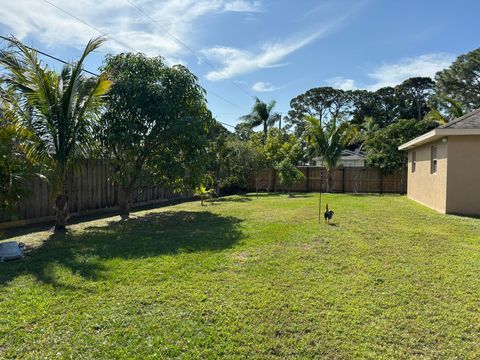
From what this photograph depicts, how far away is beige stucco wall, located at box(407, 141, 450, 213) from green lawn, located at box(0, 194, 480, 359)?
162 inches

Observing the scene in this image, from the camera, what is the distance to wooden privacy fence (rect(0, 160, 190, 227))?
7.73 m

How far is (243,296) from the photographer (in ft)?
11.8

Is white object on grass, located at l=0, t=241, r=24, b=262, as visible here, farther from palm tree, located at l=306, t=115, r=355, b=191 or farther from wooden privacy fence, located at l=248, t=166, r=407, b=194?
palm tree, located at l=306, t=115, r=355, b=191

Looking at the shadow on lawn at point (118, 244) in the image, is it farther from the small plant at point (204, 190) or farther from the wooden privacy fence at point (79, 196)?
the small plant at point (204, 190)

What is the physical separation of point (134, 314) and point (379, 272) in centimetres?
327

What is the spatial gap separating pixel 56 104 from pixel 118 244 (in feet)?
10.5

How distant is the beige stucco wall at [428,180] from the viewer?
10.1m

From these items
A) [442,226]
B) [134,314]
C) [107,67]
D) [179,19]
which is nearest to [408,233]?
[442,226]

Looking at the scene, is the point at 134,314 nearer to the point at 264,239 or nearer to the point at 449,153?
the point at 264,239

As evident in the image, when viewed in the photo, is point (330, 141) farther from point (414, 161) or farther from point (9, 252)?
point (9, 252)

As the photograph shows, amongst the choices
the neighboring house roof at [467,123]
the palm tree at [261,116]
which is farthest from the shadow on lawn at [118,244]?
the palm tree at [261,116]

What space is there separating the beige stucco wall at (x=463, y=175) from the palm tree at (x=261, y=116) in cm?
1824

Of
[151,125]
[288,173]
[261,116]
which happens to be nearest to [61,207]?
[151,125]

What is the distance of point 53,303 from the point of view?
11.1ft
